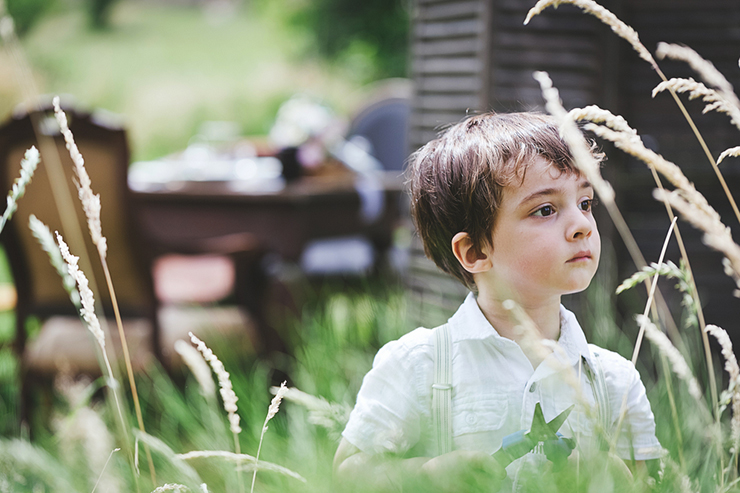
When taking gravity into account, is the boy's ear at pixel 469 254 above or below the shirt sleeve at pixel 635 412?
above

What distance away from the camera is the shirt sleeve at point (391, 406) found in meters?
0.91

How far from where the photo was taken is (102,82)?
12.4 meters

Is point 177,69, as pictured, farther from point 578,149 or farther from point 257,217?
point 578,149

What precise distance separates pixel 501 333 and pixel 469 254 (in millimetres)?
111

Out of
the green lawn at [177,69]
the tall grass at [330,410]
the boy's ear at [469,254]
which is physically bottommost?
the tall grass at [330,410]

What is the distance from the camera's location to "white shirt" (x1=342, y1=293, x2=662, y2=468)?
34.4 inches

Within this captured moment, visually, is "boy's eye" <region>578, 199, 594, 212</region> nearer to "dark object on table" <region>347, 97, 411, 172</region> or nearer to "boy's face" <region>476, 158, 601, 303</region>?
"boy's face" <region>476, 158, 601, 303</region>

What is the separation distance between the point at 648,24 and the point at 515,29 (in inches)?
23.0

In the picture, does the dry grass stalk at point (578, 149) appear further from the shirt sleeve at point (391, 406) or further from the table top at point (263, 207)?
the table top at point (263, 207)

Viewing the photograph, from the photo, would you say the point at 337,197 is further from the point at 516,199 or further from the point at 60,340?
the point at 516,199

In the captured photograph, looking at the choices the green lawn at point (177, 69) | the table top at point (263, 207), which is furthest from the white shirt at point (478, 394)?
the green lawn at point (177, 69)

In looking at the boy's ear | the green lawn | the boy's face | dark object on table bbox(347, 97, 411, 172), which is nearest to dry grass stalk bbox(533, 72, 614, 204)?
the boy's face

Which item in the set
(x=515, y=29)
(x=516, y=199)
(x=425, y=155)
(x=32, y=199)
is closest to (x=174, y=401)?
(x=32, y=199)

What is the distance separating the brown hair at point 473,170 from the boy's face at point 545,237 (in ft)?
0.05
